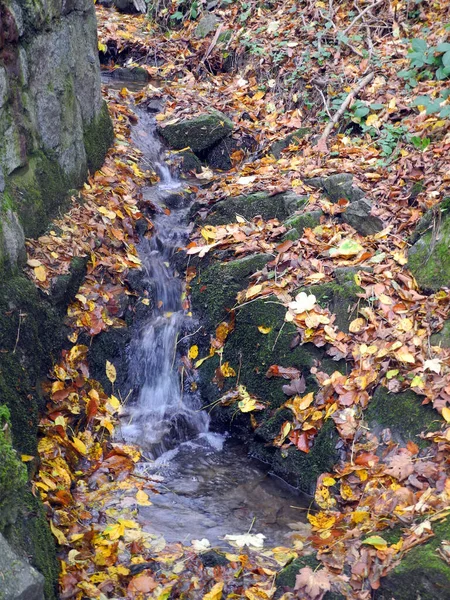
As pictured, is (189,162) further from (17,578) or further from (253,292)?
(17,578)

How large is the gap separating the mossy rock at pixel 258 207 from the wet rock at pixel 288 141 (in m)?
1.44

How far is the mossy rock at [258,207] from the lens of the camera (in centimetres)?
616

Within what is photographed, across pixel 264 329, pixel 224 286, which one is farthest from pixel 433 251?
pixel 224 286

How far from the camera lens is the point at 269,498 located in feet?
15.2

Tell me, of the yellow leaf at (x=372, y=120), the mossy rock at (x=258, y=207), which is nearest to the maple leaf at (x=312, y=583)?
the mossy rock at (x=258, y=207)

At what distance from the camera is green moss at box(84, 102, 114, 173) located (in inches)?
251

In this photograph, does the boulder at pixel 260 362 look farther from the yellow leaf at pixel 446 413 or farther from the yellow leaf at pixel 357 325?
the yellow leaf at pixel 446 413

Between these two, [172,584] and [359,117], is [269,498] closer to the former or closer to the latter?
[172,584]

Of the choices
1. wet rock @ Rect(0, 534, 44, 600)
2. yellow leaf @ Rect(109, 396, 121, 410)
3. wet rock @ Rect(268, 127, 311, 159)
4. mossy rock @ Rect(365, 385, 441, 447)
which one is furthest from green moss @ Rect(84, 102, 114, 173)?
wet rock @ Rect(0, 534, 44, 600)

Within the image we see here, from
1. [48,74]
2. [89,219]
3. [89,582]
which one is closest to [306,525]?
[89,582]

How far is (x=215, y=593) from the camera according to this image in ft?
11.4

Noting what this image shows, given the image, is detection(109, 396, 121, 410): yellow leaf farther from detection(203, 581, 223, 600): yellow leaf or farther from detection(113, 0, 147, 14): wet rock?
detection(113, 0, 147, 14): wet rock

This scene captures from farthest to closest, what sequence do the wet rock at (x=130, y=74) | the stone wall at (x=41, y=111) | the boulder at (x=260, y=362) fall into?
1. the wet rock at (x=130, y=74)
2. the boulder at (x=260, y=362)
3. the stone wall at (x=41, y=111)

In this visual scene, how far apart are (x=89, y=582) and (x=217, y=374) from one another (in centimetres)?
229
